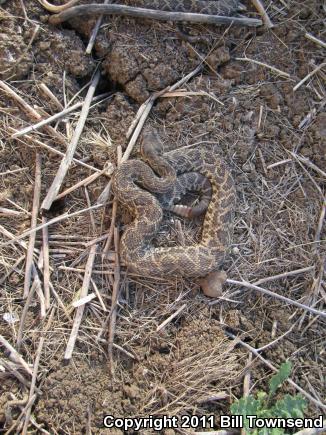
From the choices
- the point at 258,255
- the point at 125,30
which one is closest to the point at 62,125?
the point at 125,30

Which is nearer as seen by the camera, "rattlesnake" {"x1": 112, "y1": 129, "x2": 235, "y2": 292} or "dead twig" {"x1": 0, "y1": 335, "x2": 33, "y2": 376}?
"dead twig" {"x1": 0, "y1": 335, "x2": 33, "y2": 376}

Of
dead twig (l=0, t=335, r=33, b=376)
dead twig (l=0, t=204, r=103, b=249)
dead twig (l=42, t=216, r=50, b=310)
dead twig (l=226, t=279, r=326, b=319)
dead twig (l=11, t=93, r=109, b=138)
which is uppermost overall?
dead twig (l=11, t=93, r=109, b=138)

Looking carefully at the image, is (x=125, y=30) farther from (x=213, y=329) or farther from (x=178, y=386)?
(x=178, y=386)

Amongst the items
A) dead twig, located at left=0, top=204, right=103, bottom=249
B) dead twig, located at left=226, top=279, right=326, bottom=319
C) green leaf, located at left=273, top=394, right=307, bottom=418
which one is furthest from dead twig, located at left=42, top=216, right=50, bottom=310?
green leaf, located at left=273, top=394, right=307, bottom=418

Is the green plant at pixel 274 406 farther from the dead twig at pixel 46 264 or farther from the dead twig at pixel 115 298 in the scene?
the dead twig at pixel 46 264

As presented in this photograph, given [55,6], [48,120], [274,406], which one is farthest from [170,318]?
[55,6]

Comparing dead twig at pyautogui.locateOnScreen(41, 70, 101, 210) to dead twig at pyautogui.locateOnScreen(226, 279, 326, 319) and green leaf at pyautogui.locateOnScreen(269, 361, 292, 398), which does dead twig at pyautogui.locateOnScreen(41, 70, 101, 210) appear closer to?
dead twig at pyautogui.locateOnScreen(226, 279, 326, 319)

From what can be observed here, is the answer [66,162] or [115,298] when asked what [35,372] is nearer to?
[115,298]

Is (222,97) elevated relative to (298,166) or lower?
elevated
